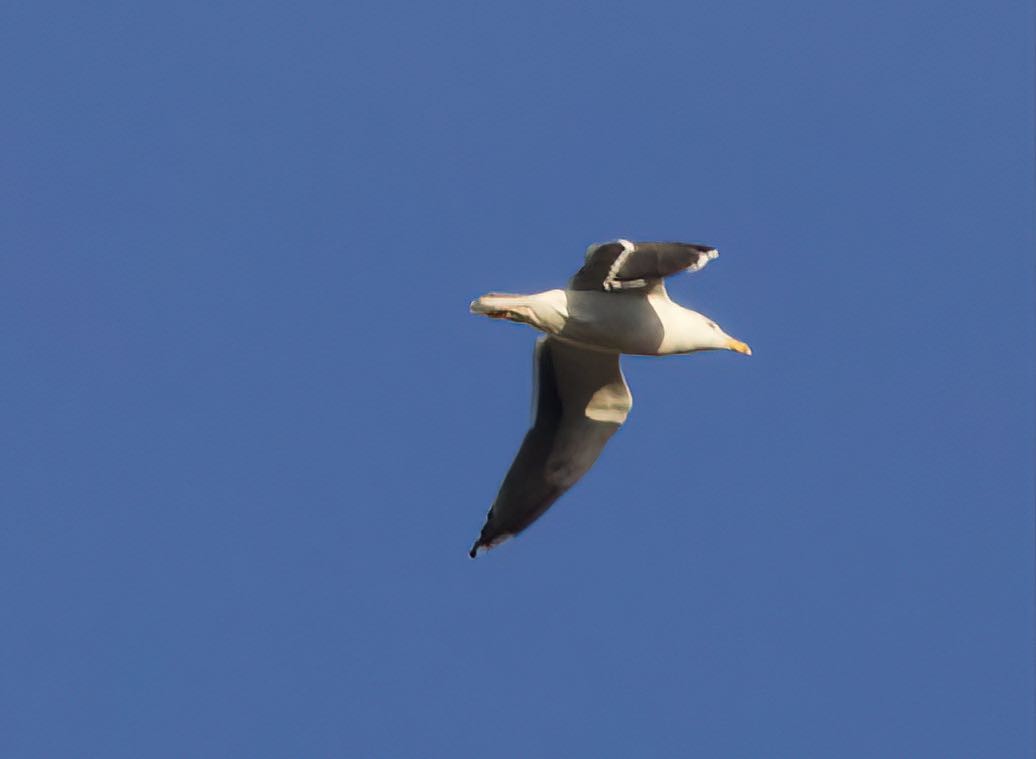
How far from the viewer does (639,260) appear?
17922mm

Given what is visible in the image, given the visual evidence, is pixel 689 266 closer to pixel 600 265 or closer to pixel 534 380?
pixel 600 265

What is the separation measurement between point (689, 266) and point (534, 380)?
3210mm

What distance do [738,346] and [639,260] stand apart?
2476 millimetres

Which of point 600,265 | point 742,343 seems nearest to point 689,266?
point 600,265

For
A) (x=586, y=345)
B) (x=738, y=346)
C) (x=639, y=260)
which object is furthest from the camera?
(x=738, y=346)

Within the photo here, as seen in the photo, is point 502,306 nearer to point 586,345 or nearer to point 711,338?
point 586,345

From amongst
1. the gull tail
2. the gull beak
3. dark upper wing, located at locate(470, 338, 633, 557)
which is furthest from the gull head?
the gull tail

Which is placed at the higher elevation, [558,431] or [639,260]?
[639,260]

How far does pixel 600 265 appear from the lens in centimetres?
1822

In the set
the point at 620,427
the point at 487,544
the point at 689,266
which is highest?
the point at 689,266

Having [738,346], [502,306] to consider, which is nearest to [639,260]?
[502,306]

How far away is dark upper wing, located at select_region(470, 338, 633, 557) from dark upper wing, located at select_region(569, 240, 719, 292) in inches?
80.5

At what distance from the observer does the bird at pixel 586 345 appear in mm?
18016

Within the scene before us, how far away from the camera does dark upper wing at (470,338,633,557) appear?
20312 millimetres
